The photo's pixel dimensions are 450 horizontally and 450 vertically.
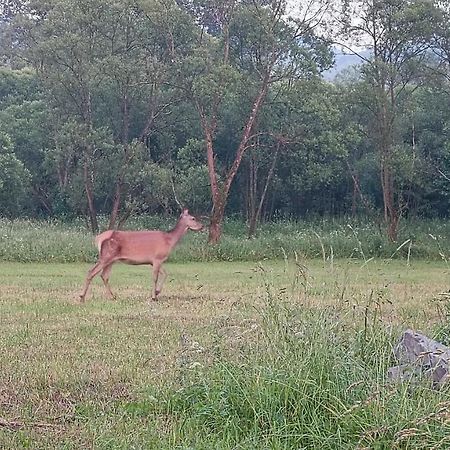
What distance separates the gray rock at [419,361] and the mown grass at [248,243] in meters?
11.6

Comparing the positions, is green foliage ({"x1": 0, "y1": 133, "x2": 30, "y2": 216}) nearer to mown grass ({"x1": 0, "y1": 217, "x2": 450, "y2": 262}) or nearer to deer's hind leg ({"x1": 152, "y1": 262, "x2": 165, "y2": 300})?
mown grass ({"x1": 0, "y1": 217, "x2": 450, "y2": 262})

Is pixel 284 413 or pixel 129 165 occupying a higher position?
pixel 129 165

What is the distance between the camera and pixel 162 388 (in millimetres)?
5766

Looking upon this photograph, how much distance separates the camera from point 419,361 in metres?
5.10

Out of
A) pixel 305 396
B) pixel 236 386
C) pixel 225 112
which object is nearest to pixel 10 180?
pixel 225 112

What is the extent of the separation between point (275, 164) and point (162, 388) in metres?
21.5

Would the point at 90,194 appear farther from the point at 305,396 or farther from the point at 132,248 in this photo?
the point at 305,396

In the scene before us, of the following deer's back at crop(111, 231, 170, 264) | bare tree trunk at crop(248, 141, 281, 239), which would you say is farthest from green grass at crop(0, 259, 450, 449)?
bare tree trunk at crop(248, 141, 281, 239)

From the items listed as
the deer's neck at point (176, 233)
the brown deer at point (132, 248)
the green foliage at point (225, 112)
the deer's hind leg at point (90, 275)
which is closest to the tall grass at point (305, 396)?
the deer's hind leg at point (90, 275)

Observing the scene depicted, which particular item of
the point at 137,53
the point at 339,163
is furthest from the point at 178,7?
the point at 339,163

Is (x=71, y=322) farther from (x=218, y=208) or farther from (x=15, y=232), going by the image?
(x=218, y=208)

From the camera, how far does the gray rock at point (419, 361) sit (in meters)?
4.97

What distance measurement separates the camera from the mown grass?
19.6 m

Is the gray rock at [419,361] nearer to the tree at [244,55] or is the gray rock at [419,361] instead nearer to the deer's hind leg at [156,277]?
the deer's hind leg at [156,277]
